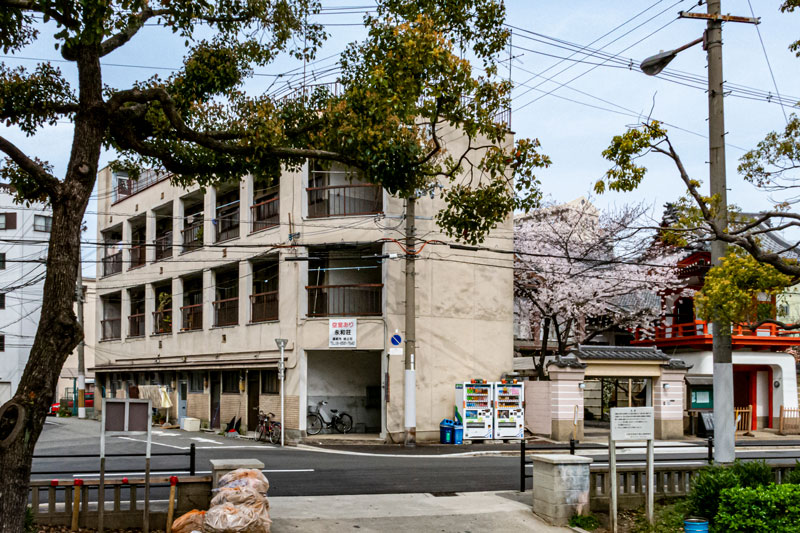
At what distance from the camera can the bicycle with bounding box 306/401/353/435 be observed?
28.9 metres

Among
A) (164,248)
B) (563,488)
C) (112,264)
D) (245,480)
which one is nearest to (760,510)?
(563,488)

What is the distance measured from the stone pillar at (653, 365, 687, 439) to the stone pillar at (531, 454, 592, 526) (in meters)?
20.2

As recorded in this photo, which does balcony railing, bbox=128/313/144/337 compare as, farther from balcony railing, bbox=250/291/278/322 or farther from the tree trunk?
the tree trunk

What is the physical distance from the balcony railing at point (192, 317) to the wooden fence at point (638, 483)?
26874 millimetres

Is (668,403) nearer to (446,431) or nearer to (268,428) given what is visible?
(446,431)

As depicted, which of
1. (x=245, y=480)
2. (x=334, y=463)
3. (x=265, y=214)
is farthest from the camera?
(x=265, y=214)

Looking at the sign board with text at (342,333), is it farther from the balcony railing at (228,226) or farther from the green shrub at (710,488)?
the green shrub at (710,488)

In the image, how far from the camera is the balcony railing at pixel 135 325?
143 ft

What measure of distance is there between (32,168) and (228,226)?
26.0 metres

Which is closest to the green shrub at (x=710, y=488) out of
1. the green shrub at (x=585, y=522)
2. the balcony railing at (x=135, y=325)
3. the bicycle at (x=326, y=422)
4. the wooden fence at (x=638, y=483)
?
the green shrub at (x=585, y=522)

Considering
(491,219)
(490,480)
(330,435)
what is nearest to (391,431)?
(330,435)

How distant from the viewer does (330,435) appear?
2889cm

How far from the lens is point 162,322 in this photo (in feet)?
134

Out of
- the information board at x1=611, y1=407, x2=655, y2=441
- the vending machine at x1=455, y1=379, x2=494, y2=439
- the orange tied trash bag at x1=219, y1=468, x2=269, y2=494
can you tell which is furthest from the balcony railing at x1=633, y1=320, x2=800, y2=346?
the orange tied trash bag at x1=219, y1=468, x2=269, y2=494
